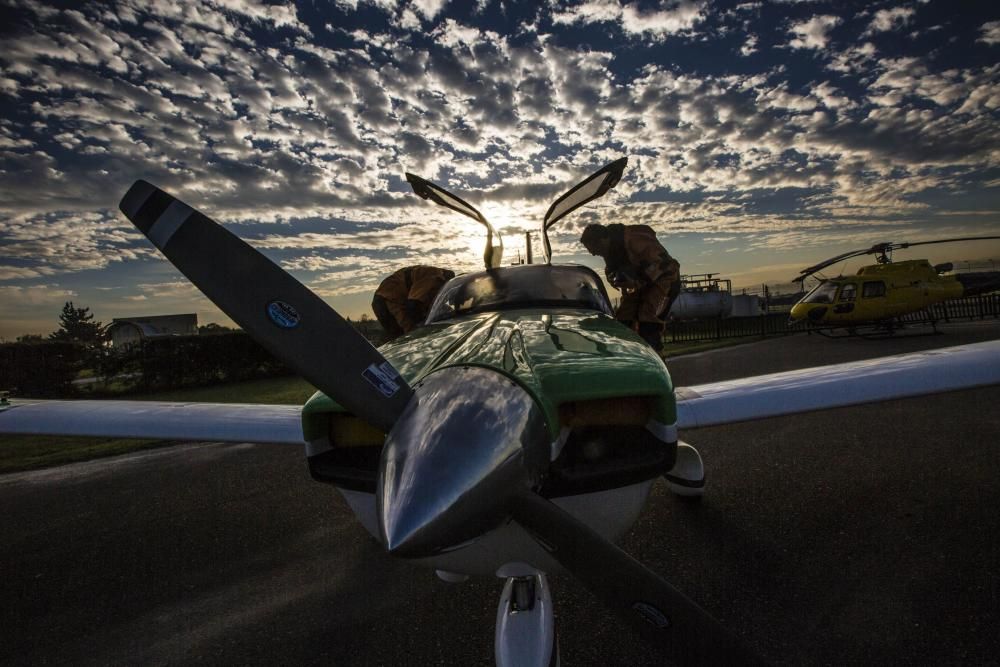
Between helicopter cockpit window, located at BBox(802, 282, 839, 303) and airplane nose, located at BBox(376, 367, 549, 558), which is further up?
airplane nose, located at BBox(376, 367, 549, 558)

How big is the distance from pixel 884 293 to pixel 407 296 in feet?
57.4

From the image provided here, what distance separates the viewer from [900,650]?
75.5 inches

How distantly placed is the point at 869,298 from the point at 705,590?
17.6 meters

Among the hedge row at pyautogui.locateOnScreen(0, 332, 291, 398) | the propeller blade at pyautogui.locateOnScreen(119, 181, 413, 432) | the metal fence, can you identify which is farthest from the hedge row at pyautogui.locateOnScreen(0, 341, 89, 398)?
the metal fence

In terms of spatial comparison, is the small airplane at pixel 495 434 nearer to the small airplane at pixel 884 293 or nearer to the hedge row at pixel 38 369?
the hedge row at pixel 38 369

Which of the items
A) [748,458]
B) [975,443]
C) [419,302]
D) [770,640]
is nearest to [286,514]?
[419,302]

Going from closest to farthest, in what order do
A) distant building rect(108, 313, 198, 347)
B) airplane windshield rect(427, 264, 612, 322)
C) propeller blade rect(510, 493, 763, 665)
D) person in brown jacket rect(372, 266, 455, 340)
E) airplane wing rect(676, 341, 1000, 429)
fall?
1. propeller blade rect(510, 493, 763, 665)
2. airplane wing rect(676, 341, 1000, 429)
3. airplane windshield rect(427, 264, 612, 322)
4. person in brown jacket rect(372, 266, 455, 340)
5. distant building rect(108, 313, 198, 347)

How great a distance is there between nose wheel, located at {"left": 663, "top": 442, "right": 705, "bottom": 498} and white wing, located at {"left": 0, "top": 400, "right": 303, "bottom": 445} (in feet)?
9.22

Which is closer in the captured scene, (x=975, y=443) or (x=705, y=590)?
(x=705, y=590)

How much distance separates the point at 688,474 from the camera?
11.6 feet

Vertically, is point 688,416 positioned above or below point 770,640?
above

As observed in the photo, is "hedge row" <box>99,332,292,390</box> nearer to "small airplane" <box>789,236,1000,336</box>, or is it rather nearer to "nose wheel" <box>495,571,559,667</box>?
"nose wheel" <box>495,571,559,667</box>

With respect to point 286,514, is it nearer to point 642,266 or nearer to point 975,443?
point 642,266

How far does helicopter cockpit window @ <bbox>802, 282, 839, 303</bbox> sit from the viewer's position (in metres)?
16.2
